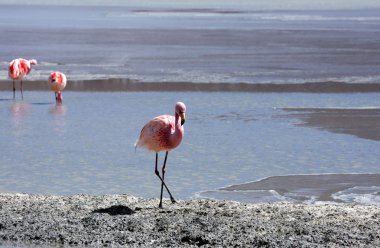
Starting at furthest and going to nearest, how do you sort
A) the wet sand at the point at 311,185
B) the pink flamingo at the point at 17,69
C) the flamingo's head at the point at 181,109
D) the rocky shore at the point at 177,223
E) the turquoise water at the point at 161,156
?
the pink flamingo at the point at 17,69 < the turquoise water at the point at 161,156 < the wet sand at the point at 311,185 < the flamingo's head at the point at 181,109 < the rocky shore at the point at 177,223

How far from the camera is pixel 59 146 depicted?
11422 millimetres

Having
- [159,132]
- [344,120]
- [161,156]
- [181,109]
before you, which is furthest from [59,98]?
[181,109]

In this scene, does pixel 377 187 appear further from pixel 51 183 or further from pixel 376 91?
pixel 376 91

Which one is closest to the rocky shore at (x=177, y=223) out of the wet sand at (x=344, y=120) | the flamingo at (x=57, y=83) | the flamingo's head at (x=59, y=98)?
the wet sand at (x=344, y=120)

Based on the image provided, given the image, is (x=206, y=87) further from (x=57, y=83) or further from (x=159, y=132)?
(x=159, y=132)

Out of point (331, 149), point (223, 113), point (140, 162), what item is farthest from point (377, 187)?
point (223, 113)

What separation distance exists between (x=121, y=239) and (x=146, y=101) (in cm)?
838

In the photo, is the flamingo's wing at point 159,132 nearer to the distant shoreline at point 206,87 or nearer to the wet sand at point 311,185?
the wet sand at point 311,185

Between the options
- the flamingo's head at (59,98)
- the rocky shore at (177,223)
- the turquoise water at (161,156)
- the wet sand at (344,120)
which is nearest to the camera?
the rocky shore at (177,223)

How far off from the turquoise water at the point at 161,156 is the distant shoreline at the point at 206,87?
4.20ft

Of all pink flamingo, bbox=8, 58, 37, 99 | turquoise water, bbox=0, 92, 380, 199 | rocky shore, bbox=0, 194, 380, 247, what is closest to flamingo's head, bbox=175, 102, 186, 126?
rocky shore, bbox=0, 194, 380, 247

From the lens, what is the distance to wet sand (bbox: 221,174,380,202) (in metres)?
9.14

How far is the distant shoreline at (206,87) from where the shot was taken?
56.3 ft

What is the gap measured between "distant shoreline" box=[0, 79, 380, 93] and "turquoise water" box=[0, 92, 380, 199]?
1.28 meters
